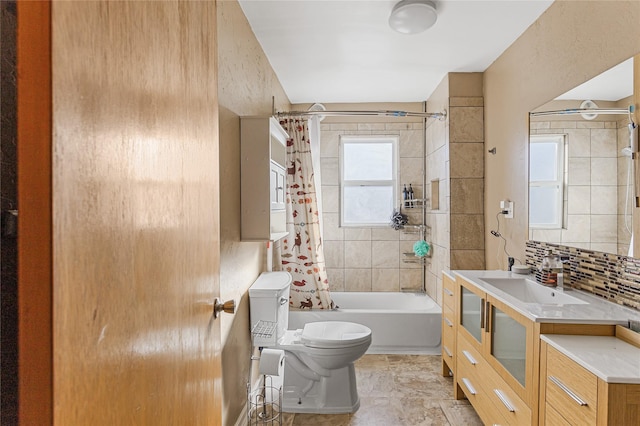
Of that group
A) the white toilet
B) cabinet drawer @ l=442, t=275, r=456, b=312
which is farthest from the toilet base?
cabinet drawer @ l=442, t=275, r=456, b=312

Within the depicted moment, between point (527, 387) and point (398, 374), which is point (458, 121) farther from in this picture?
point (527, 387)

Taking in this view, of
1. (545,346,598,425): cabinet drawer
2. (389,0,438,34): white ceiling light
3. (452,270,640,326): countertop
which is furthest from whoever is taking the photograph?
(389,0,438,34): white ceiling light

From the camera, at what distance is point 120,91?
24.6 inches

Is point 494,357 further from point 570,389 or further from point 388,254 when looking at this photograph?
point 388,254

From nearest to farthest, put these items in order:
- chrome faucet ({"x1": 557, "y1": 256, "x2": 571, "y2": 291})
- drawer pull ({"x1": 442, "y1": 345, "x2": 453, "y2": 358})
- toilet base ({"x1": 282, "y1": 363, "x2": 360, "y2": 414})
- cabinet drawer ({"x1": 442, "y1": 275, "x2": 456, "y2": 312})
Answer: chrome faucet ({"x1": 557, "y1": 256, "x2": 571, "y2": 291}) < toilet base ({"x1": 282, "y1": 363, "x2": 360, "y2": 414}) < cabinet drawer ({"x1": 442, "y1": 275, "x2": 456, "y2": 312}) < drawer pull ({"x1": 442, "y1": 345, "x2": 453, "y2": 358})

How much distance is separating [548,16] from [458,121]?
1134mm

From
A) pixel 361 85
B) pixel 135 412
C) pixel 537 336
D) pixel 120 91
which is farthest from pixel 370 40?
pixel 135 412

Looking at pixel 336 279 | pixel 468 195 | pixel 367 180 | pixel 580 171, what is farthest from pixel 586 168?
pixel 336 279

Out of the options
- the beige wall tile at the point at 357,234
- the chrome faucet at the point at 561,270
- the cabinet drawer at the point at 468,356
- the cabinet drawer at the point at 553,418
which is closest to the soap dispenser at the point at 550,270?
the chrome faucet at the point at 561,270

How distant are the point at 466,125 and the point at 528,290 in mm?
1582

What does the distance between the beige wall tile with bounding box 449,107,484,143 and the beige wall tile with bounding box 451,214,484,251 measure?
0.66 meters

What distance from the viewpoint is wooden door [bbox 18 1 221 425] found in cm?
48

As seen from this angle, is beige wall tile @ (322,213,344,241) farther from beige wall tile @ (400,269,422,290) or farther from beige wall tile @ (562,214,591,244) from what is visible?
beige wall tile @ (562,214,591,244)

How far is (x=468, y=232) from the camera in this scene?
3387mm
